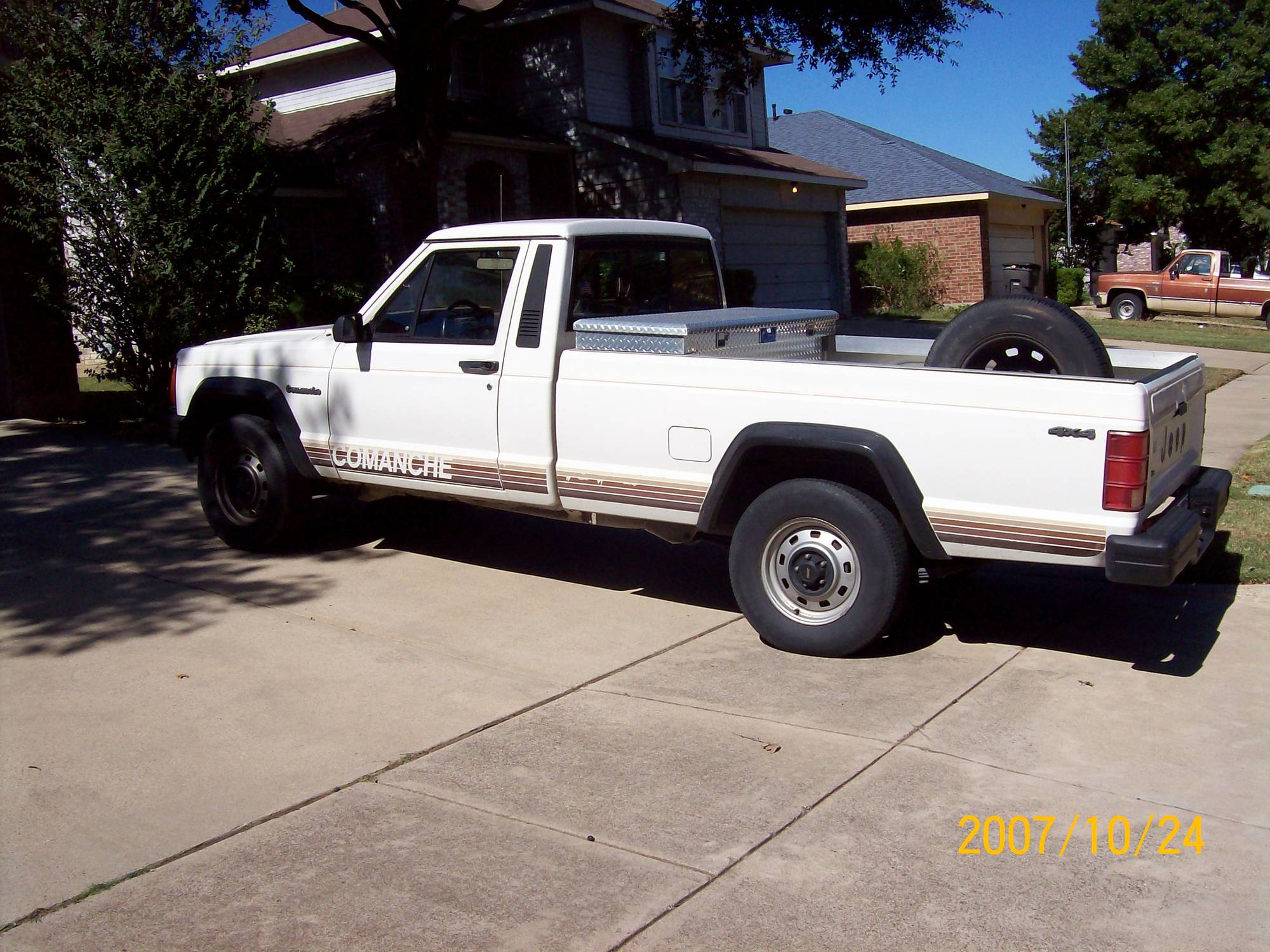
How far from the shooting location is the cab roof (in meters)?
6.36

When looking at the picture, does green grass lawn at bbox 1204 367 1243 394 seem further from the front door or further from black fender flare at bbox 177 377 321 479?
black fender flare at bbox 177 377 321 479

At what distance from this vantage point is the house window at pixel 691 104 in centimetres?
2300

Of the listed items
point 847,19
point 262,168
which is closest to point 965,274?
point 847,19

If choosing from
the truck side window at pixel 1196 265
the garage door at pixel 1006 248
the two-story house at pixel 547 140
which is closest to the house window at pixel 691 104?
the two-story house at pixel 547 140

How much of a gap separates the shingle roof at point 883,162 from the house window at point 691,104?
5103 millimetres

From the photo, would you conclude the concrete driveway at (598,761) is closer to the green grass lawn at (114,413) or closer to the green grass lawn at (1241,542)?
the green grass lawn at (1241,542)

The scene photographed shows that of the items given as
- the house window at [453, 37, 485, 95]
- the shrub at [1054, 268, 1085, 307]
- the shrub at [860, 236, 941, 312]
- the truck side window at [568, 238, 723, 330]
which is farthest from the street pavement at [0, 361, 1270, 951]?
the shrub at [1054, 268, 1085, 307]

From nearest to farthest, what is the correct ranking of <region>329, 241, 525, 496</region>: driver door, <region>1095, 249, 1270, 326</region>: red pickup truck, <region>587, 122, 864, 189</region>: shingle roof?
<region>329, 241, 525, 496</region>: driver door → <region>587, 122, 864, 189</region>: shingle roof → <region>1095, 249, 1270, 326</region>: red pickup truck

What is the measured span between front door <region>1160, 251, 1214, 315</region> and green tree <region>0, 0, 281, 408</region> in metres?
21.0

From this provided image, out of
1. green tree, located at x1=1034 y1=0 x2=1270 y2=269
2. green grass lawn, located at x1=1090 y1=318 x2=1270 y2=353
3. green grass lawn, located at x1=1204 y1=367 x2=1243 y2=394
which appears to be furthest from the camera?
Result: green tree, located at x1=1034 y1=0 x2=1270 y2=269

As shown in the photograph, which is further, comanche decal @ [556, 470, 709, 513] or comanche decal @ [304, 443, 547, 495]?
comanche decal @ [304, 443, 547, 495]

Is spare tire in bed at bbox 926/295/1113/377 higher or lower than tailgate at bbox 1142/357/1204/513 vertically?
higher

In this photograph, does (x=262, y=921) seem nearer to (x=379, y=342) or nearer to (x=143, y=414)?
(x=379, y=342)
